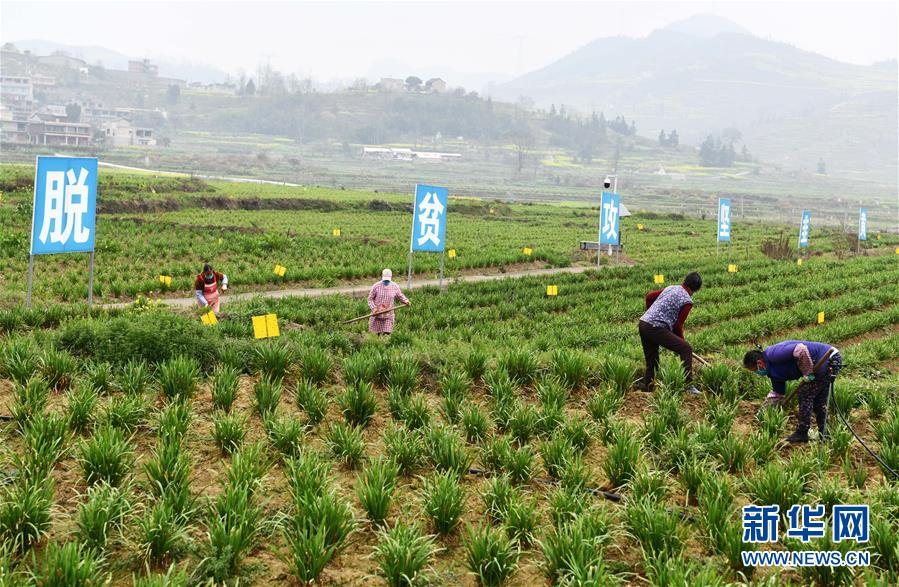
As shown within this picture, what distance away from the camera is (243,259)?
2430cm

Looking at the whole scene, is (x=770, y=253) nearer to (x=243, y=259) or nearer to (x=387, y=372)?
(x=243, y=259)

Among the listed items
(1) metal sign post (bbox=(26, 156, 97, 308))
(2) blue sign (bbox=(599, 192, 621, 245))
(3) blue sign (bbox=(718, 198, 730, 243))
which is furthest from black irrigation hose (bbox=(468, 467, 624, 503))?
(3) blue sign (bbox=(718, 198, 730, 243))

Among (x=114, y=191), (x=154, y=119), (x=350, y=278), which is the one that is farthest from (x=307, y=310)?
(x=154, y=119)

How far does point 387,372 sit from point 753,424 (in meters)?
3.94

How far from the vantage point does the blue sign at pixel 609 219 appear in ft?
79.3

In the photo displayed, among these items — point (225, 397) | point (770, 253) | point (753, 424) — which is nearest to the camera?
point (225, 397)

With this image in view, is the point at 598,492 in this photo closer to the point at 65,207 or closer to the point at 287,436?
the point at 287,436

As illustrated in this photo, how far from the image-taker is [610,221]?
24703mm

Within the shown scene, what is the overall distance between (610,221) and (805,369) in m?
17.8

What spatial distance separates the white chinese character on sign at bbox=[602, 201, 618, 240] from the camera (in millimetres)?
24359

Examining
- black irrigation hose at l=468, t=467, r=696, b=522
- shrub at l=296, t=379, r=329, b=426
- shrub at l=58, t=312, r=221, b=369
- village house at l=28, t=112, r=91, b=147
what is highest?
village house at l=28, t=112, r=91, b=147

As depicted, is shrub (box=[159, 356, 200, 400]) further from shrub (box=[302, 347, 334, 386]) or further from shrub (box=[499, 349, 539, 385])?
shrub (box=[499, 349, 539, 385])

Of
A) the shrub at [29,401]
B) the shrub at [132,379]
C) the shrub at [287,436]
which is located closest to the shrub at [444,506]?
the shrub at [287,436]

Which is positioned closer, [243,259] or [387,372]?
[387,372]
